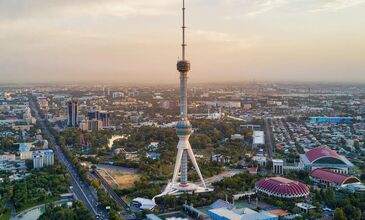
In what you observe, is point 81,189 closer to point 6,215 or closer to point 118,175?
point 118,175

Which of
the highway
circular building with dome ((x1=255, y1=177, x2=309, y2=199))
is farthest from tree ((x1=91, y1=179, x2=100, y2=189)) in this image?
circular building with dome ((x1=255, y1=177, x2=309, y2=199))

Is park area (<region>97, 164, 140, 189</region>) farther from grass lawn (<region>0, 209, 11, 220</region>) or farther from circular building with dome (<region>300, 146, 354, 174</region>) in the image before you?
circular building with dome (<region>300, 146, 354, 174</region>)

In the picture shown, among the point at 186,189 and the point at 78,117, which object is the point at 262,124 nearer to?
the point at 78,117

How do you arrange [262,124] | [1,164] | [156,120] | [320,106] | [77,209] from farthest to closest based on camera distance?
1. [320,106]
2. [156,120]
3. [262,124]
4. [1,164]
5. [77,209]

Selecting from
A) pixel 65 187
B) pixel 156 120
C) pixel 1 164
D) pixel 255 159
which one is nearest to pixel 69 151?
pixel 1 164

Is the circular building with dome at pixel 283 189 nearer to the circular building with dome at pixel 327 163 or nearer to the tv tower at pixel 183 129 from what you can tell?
the tv tower at pixel 183 129

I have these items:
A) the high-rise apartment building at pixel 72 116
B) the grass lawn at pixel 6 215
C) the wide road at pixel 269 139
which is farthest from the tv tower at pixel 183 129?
the high-rise apartment building at pixel 72 116

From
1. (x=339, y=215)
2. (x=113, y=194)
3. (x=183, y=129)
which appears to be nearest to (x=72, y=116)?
(x=113, y=194)
